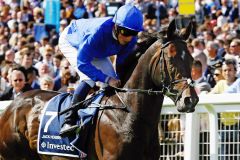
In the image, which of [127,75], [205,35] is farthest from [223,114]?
[205,35]

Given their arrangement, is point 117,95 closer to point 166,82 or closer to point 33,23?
point 166,82

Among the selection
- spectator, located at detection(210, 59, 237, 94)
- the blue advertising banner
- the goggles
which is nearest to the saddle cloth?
the goggles

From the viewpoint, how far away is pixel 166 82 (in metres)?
6.23

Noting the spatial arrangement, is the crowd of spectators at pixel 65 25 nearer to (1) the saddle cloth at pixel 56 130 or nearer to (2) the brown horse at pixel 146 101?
(1) the saddle cloth at pixel 56 130

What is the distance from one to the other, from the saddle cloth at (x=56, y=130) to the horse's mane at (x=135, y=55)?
29cm

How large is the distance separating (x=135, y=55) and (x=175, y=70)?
64 cm

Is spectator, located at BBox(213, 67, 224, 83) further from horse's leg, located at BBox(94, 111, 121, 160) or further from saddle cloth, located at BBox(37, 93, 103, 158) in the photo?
horse's leg, located at BBox(94, 111, 121, 160)

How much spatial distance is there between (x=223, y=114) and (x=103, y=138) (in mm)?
1648

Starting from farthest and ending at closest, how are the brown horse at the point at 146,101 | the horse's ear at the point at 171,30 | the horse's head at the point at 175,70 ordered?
the horse's ear at the point at 171,30
the brown horse at the point at 146,101
the horse's head at the point at 175,70

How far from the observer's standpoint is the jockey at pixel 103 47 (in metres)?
6.52

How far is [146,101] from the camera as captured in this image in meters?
6.43

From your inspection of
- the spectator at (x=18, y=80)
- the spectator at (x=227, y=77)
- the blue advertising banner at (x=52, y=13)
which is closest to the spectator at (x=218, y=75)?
the spectator at (x=227, y=77)

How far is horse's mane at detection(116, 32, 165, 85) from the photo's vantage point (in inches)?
262

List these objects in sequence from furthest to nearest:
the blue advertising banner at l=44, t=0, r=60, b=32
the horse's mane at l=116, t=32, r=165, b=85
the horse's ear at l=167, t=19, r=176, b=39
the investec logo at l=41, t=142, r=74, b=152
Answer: the blue advertising banner at l=44, t=0, r=60, b=32 → the investec logo at l=41, t=142, r=74, b=152 → the horse's mane at l=116, t=32, r=165, b=85 → the horse's ear at l=167, t=19, r=176, b=39
